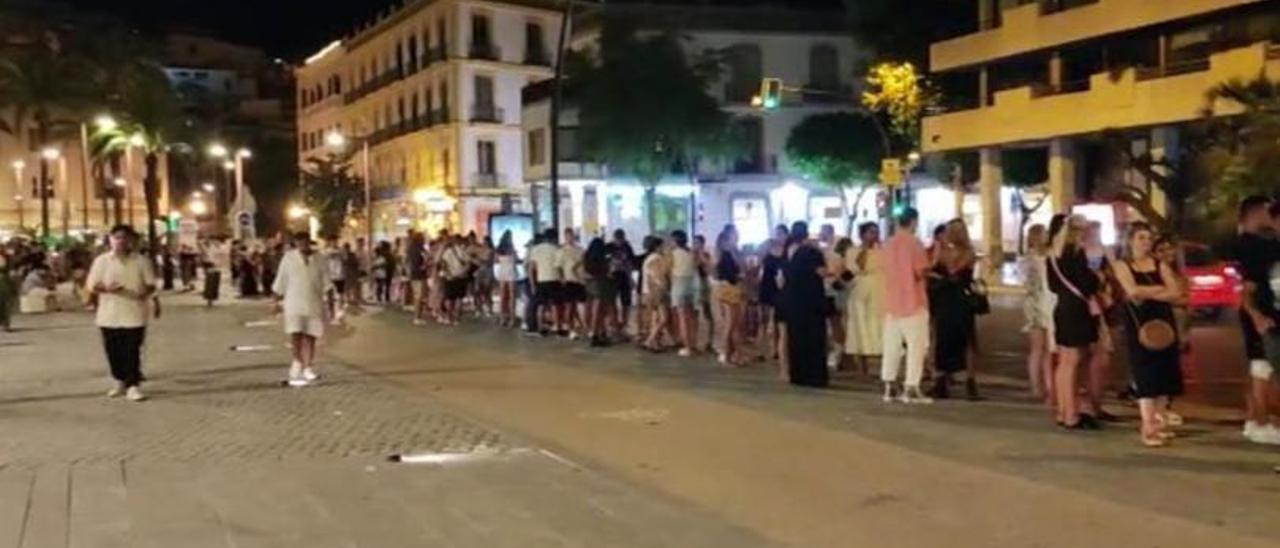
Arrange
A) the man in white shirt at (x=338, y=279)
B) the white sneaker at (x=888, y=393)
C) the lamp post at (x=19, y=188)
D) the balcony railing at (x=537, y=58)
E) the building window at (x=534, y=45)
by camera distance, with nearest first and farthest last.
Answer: the white sneaker at (x=888, y=393), the man in white shirt at (x=338, y=279), the balcony railing at (x=537, y=58), the building window at (x=534, y=45), the lamp post at (x=19, y=188)

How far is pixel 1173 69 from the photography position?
38.1 m

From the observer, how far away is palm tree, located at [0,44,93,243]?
78.7m

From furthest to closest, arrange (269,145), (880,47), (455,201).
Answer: (269,145), (455,201), (880,47)

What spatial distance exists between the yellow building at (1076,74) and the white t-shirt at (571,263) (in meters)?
16.4

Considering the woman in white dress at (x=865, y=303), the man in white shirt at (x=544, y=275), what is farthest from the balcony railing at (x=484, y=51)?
the woman in white dress at (x=865, y=303)

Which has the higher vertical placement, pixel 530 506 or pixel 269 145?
pixel 269 145

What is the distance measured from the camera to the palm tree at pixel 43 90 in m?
78.7

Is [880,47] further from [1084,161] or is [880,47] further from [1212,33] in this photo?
[1212,33]

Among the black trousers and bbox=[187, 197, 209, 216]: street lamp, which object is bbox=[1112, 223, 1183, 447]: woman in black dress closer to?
the black trousers

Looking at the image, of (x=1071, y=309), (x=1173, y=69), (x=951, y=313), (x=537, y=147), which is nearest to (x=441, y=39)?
(x=537, y=147)

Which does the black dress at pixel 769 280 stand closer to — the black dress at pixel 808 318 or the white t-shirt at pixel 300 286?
the black dress at pixel 808 318

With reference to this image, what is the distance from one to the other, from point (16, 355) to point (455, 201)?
2050 inches

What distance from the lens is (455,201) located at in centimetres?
7406

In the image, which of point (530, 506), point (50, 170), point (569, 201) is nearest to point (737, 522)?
point (530, 506)
